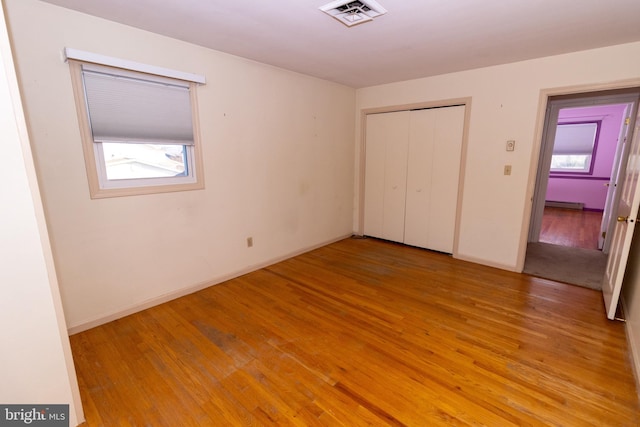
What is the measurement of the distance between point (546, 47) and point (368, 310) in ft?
9.59

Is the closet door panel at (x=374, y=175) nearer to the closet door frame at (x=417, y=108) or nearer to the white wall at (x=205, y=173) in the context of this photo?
the closet door frame at (x=417, y=108)

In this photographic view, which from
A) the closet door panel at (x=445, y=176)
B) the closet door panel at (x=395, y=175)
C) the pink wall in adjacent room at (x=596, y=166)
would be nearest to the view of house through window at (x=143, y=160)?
the closet door panel at (x=395, y=175)

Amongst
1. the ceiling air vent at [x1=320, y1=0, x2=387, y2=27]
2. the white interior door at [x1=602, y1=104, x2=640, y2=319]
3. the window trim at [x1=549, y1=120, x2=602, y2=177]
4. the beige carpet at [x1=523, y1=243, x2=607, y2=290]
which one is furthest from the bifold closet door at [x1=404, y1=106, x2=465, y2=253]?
the window trim at [x1=549, y1=120, x2=602, y2=177]

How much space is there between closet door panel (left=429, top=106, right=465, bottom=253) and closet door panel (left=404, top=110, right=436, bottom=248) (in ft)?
0.21

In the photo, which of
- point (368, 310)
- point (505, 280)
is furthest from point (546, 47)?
point (368, 310)

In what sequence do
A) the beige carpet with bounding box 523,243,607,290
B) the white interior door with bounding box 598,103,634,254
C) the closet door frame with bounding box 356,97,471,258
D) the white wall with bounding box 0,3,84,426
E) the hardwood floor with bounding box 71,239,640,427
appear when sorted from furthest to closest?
1. the white interior door with bounding box 598,103,634,254
2. the closet door frame with bounding box 356,97,471,258
3. the beige carpet with bounding box 523,243,607,290
4. the hardwood floor with bounding box 71,239,640,427
5. the white wall with bounding box 0,3,84,426

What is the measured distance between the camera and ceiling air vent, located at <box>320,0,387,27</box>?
1883mm

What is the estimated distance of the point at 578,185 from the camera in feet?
23.7

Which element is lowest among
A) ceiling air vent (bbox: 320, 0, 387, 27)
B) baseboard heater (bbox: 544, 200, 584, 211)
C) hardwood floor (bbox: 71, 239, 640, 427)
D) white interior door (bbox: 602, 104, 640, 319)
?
hardwood floor (bbox: 71, 239, 640, 427)

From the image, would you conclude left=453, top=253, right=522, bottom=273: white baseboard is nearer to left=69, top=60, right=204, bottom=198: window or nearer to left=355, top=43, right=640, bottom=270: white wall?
left=355, top=43, right=640, bottom=270: white wall

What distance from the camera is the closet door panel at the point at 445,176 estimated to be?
145 inches

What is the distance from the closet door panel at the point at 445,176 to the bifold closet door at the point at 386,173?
436 millimetres

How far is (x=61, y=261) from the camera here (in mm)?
2146

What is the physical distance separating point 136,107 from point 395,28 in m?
2.17
